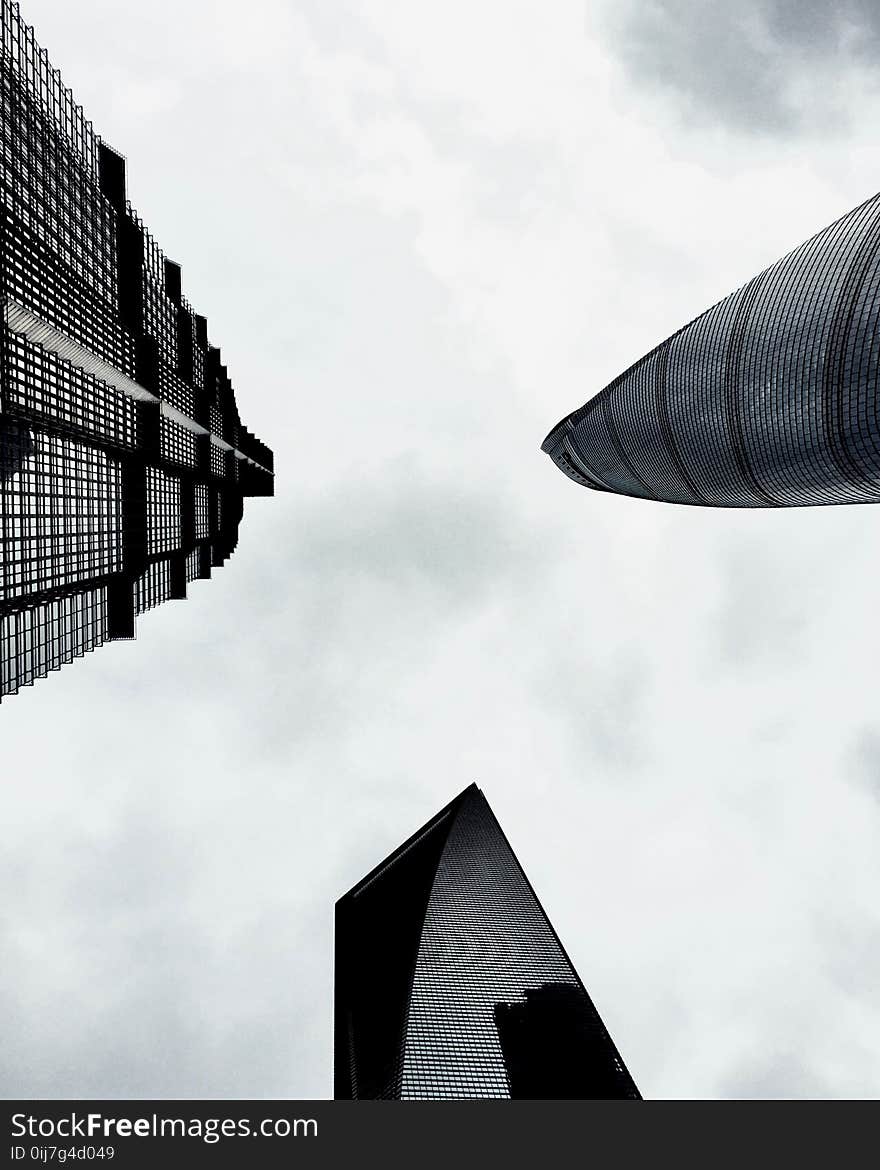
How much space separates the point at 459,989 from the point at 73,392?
143524mm

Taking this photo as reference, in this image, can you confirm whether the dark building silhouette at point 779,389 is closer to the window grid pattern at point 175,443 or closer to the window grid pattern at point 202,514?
the window grid pattern at point 175,443

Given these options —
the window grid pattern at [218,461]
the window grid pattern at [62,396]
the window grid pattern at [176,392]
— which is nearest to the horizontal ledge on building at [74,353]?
the window grid pattern at [62,396]

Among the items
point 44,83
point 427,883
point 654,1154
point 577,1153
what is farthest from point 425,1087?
point 44,83

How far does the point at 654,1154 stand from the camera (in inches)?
1351

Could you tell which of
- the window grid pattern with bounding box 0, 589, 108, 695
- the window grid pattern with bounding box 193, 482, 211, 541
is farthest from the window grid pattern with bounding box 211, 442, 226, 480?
the window grid pattern with bounding box 0, 589, 108, 695

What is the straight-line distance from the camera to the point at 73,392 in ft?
221

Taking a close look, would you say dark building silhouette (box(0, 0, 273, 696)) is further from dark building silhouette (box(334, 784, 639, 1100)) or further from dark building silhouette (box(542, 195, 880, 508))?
dark building silhouette (box(334, 784, 639, 1100))

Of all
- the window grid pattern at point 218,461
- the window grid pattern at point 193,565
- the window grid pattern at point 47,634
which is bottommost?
the window grid pattern at point 47,634

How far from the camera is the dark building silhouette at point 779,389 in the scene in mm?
71062

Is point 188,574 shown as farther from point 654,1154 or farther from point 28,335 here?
point 654,1154

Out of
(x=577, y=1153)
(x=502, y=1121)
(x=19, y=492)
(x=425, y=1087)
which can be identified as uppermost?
(x=19, y=492)

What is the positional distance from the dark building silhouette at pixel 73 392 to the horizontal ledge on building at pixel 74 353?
222 mm

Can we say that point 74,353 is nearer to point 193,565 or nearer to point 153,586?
point 153,586

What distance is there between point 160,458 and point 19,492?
41.1 meters
